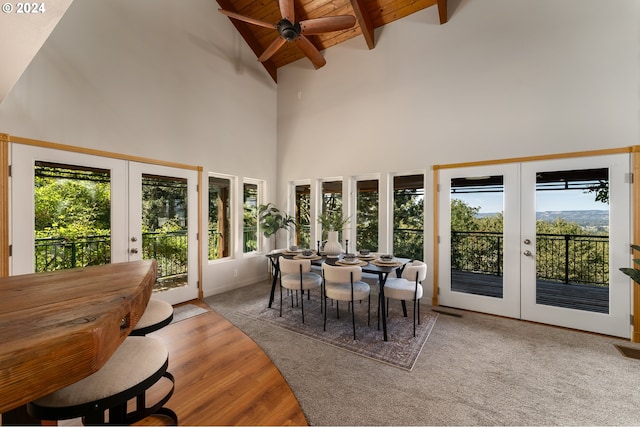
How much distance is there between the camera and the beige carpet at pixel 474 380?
6.04ft

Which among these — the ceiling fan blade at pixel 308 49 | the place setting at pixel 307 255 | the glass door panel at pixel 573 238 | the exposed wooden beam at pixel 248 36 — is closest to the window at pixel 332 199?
the place setting at pixel 307 255

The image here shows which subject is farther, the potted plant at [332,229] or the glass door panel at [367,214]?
the glass door panel at [367,214]

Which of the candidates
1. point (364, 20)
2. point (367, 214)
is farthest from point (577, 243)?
point (364, 20)

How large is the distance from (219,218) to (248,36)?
3.64 metres

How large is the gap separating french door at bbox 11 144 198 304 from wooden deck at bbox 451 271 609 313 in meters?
4.26

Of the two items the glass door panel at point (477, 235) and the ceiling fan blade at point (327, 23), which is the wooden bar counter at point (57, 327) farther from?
the glass door panel at point (477, 235)

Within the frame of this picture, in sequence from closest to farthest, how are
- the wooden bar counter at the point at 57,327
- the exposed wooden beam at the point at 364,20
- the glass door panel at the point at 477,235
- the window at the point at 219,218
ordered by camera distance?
1. the wooden bar counter at the point at 57,327
2. the glass door panel at the point at 477,235
3. the exposed wooden beam at the point at 364,20
4. the window at the point at 219,218

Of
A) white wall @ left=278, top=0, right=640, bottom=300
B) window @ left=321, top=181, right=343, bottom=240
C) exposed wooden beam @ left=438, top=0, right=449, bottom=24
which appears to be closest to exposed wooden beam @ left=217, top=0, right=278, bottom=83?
white wall @ left=278, top=0, right=640, bottom=300

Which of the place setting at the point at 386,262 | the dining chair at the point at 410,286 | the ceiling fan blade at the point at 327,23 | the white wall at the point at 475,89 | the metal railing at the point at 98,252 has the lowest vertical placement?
the dining chair at the point at 410,286

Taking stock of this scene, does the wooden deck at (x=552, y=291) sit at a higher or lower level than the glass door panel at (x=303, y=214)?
lower

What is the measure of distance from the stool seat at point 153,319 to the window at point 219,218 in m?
3.11

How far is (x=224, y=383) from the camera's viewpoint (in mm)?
2176

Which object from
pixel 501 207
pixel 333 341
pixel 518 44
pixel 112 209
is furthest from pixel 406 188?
pixel 112 209

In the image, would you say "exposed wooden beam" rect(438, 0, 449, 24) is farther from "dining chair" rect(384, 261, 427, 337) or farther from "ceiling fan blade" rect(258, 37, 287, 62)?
"dining chair" rect(384, 261, 427, 337)
